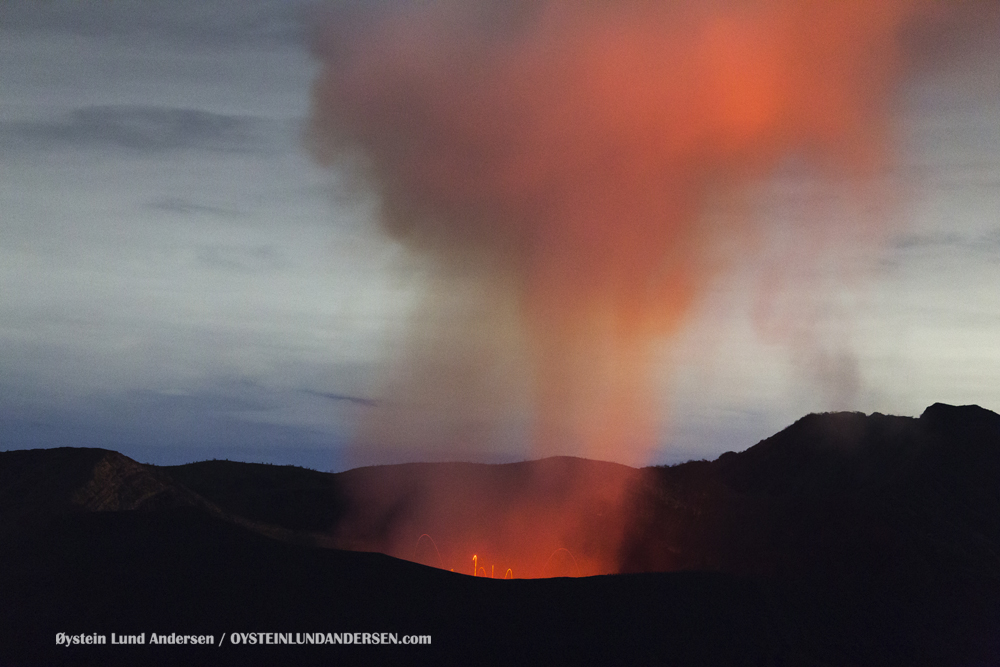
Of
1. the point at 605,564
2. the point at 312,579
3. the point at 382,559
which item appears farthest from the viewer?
the point at 605,564

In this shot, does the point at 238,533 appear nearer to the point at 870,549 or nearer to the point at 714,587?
the point at 714,587

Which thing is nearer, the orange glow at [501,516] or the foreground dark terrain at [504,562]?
the foreground dark terrain at [504,562]

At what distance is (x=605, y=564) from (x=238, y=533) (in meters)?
21.8

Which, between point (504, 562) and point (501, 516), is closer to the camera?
point (504, 562)

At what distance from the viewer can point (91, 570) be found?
3638 centimetres

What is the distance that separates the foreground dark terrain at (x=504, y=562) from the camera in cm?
3372

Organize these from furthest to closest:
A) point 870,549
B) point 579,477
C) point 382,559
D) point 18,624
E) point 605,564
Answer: point 579,477 < point 605,564 < point 870,549 < point 382,559 < point 18,624

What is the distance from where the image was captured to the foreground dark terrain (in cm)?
3372

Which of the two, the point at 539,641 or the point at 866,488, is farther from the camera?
the point at 866,488

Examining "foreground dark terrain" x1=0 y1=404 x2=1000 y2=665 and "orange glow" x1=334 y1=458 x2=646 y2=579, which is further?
"orange glow" x1=334 y1=458 x2=646 y2=579

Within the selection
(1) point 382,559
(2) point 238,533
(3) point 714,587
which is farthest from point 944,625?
(2) point 238,533

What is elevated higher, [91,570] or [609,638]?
[91,570]

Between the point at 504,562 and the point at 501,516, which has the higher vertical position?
the point at 501,516

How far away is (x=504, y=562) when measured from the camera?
55844 mm
